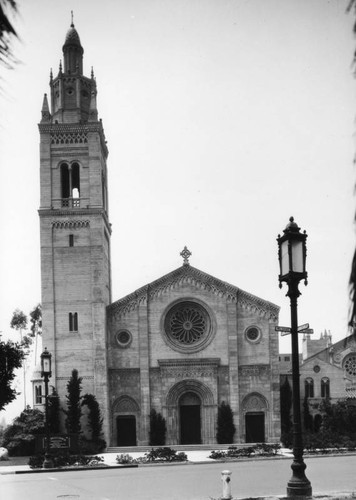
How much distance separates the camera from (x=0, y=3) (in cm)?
440

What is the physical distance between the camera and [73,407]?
173 ft

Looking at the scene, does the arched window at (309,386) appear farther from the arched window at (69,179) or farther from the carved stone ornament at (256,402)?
the arched window at (69,179)

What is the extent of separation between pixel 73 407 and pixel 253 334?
13233 millimetres

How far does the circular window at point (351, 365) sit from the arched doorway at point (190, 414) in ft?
69.1

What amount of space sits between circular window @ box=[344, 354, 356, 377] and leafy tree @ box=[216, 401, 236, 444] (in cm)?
2089

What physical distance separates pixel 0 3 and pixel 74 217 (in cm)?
5328

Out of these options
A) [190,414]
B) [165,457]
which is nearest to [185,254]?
[190,414]

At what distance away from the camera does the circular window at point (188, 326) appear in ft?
186

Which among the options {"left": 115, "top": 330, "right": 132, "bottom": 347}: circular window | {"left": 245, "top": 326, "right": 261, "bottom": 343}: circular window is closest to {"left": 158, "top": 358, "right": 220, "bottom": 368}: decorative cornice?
{"left": 115, "top": 330, "right": 132, "bottom": 347}: circular window

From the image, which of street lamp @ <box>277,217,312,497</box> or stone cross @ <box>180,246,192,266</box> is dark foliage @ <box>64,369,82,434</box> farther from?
street lamp @ <box>277,217,312,497</box>

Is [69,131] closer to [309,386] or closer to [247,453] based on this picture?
[309,386]

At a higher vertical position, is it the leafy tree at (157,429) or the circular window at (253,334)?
the circular window at (253,334)

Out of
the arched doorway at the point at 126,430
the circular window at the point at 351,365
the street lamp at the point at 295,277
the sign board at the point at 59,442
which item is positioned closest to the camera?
the street lamp at the point at 295,277

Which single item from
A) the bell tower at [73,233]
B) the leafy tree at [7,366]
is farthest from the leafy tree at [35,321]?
the leafy tree at [7,366]
